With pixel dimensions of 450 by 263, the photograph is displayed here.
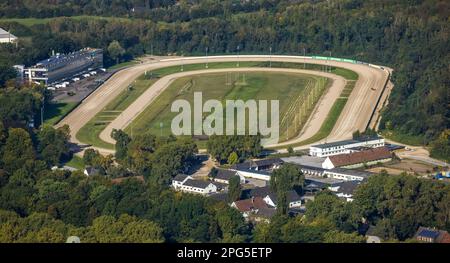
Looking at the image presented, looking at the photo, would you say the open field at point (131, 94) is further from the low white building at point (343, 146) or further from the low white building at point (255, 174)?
the low white building at point (255, 174)

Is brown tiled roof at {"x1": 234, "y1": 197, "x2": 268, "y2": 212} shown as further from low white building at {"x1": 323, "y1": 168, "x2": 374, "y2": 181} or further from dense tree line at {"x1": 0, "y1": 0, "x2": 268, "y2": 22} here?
dense tree line at {"x1": 0, "y1": 0, "x2": 268, "y2": 22}

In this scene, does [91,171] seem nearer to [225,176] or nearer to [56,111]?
[225,176]

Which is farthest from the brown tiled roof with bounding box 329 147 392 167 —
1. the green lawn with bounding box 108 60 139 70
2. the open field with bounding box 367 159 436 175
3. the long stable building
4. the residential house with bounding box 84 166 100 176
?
the green lawn with bounding box 108 60 139 70

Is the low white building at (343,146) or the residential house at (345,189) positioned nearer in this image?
the residential house at (345,189)

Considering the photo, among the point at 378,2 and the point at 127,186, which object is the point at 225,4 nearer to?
the point at 378,2

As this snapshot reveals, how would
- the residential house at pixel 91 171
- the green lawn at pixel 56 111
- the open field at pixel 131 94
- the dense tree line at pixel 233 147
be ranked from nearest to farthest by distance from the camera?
the residential house at pixel 91 171, the dense tree line at pixel 233 147, the open field at pixel 131 94, the green lawn at pixel 56 111

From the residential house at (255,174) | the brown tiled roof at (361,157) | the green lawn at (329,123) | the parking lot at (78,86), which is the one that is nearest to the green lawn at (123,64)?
the parking lot at (78,86)

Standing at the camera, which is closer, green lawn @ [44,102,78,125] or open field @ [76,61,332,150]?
open field @ [76,61,332,150]
